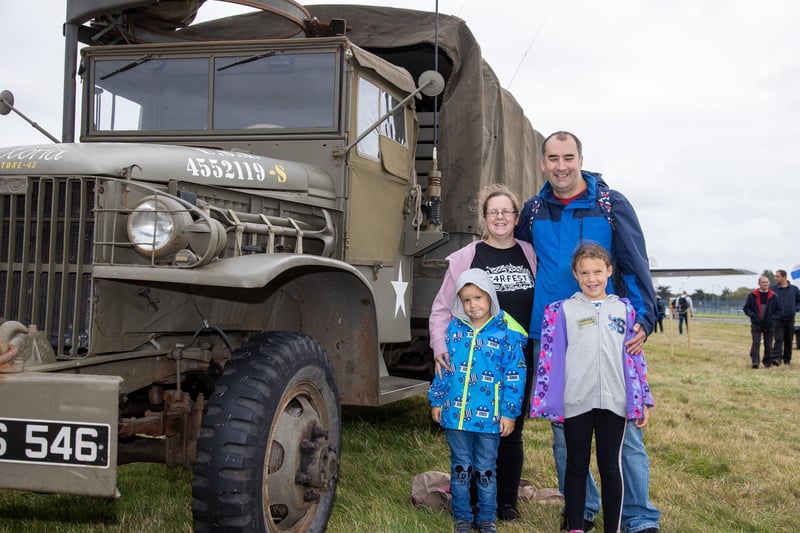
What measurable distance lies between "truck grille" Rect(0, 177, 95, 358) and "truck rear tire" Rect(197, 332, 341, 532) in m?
0.56

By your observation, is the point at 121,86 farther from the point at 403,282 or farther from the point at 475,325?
the point at 475,325

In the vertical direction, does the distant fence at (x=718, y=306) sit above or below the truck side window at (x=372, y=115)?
below

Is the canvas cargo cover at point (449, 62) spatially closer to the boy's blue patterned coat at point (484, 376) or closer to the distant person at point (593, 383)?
the boy's blue patterned coat at point (484, 376)

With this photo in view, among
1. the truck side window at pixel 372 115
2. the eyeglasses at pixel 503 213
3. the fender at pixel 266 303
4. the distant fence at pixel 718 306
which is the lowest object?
the distant fence at pixel 718 306

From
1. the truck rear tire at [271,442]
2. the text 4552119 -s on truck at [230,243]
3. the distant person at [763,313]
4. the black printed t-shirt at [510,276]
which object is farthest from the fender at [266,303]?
the distant person at [763,313]

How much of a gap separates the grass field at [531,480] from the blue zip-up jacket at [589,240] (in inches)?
42.9

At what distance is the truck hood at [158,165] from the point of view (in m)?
2.83

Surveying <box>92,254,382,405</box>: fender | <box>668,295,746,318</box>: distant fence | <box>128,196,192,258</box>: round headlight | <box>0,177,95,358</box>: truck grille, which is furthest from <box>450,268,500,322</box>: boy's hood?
<box>668,295,746,318</box>: distant fence

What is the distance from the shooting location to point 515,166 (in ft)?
20.0

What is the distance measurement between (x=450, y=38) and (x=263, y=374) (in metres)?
3.14

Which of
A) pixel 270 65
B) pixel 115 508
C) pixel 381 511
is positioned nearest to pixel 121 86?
pixel 270 65

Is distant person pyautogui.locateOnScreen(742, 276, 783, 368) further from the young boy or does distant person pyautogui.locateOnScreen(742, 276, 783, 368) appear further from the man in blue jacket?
the young boy

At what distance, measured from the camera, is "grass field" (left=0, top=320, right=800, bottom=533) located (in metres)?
3.46

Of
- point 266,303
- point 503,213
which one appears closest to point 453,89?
point 503,213
